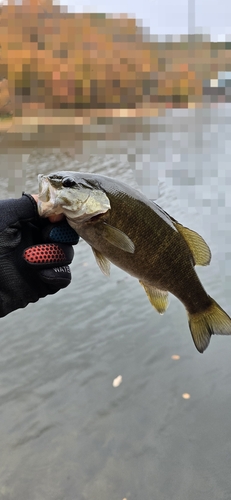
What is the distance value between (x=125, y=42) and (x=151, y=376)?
26.8 meters

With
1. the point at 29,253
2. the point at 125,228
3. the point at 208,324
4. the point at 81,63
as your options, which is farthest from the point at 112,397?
the point at 81,63

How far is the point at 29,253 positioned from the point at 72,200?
0.39m

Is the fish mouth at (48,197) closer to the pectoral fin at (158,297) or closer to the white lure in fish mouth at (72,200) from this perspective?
the white lure in fish mouth at (72,200)

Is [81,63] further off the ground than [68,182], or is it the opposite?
[81,63]

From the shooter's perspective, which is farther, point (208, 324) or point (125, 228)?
point (208, 324)

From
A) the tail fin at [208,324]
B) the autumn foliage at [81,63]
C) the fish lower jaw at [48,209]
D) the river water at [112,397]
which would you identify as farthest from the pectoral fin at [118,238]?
the autumn foliage at [81,63]

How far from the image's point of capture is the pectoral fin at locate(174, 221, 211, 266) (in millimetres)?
1756

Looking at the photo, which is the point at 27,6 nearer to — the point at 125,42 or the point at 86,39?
the point at 86,39

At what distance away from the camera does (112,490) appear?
328 cm

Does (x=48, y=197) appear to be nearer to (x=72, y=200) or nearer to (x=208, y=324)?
(x=72, y=200)

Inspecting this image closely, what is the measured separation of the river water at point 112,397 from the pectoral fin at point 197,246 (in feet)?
7.84

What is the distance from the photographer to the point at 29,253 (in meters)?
1.84

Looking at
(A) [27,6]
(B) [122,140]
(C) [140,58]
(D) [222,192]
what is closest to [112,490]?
(D) [222,192]

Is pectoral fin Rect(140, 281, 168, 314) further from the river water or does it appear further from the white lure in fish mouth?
the river water
